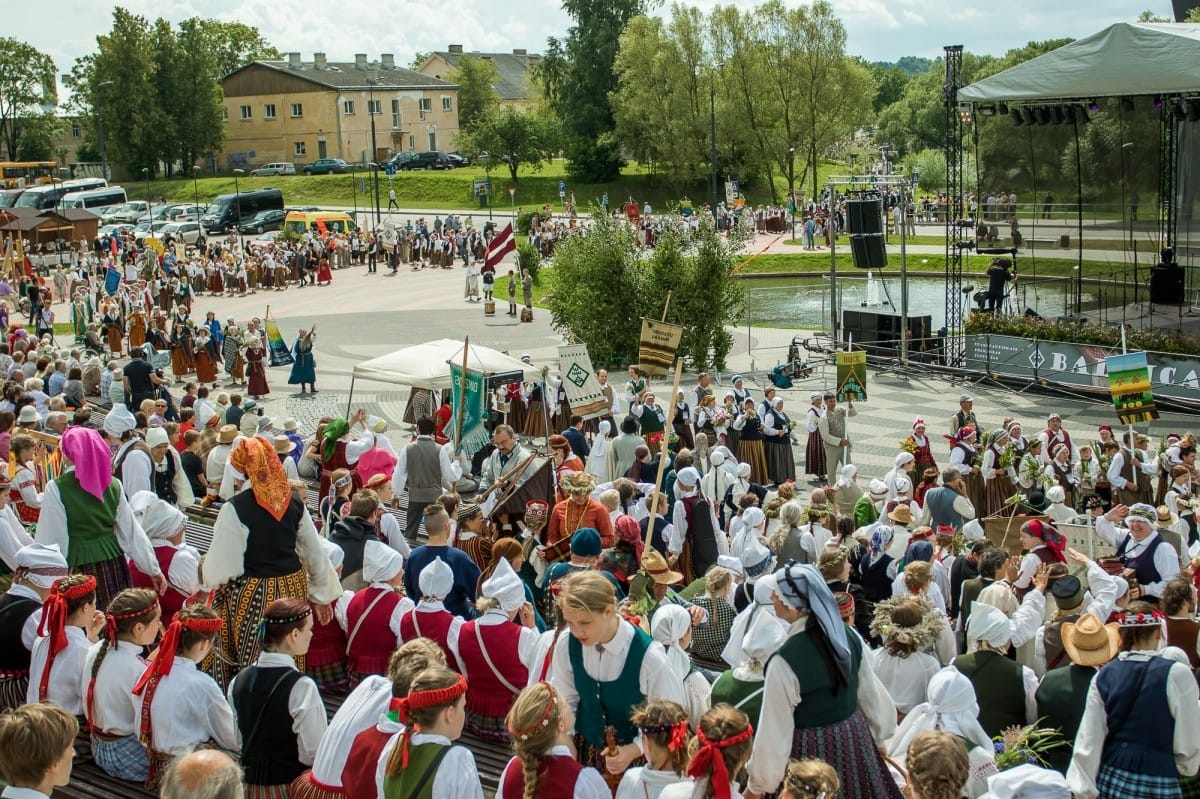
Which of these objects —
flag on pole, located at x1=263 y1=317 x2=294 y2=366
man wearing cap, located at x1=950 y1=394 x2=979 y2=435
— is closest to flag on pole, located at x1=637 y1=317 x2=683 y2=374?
man wearing cap, located at x1=950 y1=394 x2=979 y2=435

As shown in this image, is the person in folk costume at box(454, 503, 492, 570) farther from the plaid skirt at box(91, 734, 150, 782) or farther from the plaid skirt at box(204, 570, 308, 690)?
the plaid skirt at box(91, 734, 150, 782)

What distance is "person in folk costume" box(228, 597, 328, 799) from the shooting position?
5.03 metres

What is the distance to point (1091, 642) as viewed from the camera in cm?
534

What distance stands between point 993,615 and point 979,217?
2492 cm

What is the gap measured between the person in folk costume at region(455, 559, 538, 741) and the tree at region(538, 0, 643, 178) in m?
62.6

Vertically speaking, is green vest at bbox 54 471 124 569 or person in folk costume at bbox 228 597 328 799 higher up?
green vest at bbox 54 471 124 569

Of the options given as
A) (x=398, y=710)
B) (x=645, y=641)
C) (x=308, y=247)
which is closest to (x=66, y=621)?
(x=398, y=710)

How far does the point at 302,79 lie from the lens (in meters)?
83.0

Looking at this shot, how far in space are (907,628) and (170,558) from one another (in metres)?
4.31

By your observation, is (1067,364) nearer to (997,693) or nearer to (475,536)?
(475,536)

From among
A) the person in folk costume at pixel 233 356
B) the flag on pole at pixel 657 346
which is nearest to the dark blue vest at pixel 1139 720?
the flag on pole at pixel 657 346

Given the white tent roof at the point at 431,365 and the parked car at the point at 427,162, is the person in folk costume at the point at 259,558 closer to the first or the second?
the white tent roof at the point at 431,365

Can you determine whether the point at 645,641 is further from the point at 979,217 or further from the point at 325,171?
the point at 325,171

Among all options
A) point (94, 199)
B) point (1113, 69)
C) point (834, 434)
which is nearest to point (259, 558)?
point (834, 434)
